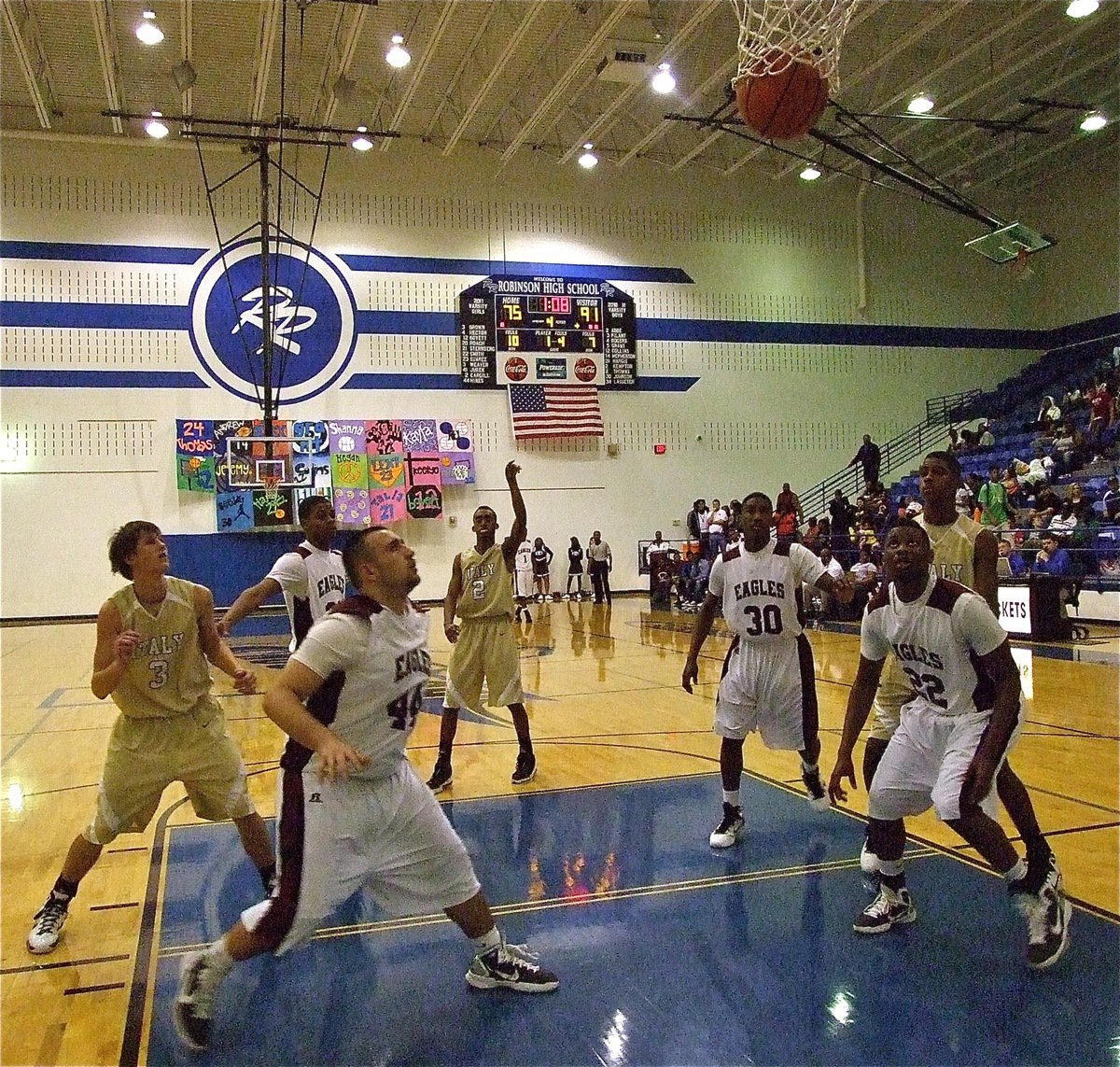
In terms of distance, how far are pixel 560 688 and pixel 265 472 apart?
993cm

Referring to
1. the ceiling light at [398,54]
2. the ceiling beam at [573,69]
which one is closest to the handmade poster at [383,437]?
the ceiling beam at [573,69]

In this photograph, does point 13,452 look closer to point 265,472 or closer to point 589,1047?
point 265,472

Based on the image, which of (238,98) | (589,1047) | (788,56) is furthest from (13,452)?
(589,1047)

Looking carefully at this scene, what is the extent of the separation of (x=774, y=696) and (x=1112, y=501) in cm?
1100

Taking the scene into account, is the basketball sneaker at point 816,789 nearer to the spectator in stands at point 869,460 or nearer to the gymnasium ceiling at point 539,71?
the gymnasium ceiling at point 539,71

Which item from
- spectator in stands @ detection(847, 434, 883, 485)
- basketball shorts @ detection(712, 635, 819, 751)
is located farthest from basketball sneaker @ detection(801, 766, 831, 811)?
spectator in stands @ detection(847, 434, 883, 485)

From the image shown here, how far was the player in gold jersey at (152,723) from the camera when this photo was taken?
3.63 metres

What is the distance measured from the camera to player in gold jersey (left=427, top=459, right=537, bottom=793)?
579 cm

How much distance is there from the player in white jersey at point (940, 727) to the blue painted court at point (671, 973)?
0.17 m

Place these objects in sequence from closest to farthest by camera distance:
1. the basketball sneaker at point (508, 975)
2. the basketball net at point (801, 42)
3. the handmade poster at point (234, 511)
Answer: the basketball sneaker at point (508, 975), the basketball net at point (801, 42), the handmade poster at point (234, 511)

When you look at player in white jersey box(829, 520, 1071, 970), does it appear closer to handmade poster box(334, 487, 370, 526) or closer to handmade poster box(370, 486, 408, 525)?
handmade poster box(334, 487, 370, 526)

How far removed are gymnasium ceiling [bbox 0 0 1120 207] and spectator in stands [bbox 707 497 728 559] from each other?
710 cm

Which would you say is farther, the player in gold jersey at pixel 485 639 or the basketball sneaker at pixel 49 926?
the player in gold jersey at pixel 485 639

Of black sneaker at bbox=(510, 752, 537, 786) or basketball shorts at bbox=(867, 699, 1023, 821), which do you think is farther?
black sneaker at bbox=(510, 752, 537, 786)
